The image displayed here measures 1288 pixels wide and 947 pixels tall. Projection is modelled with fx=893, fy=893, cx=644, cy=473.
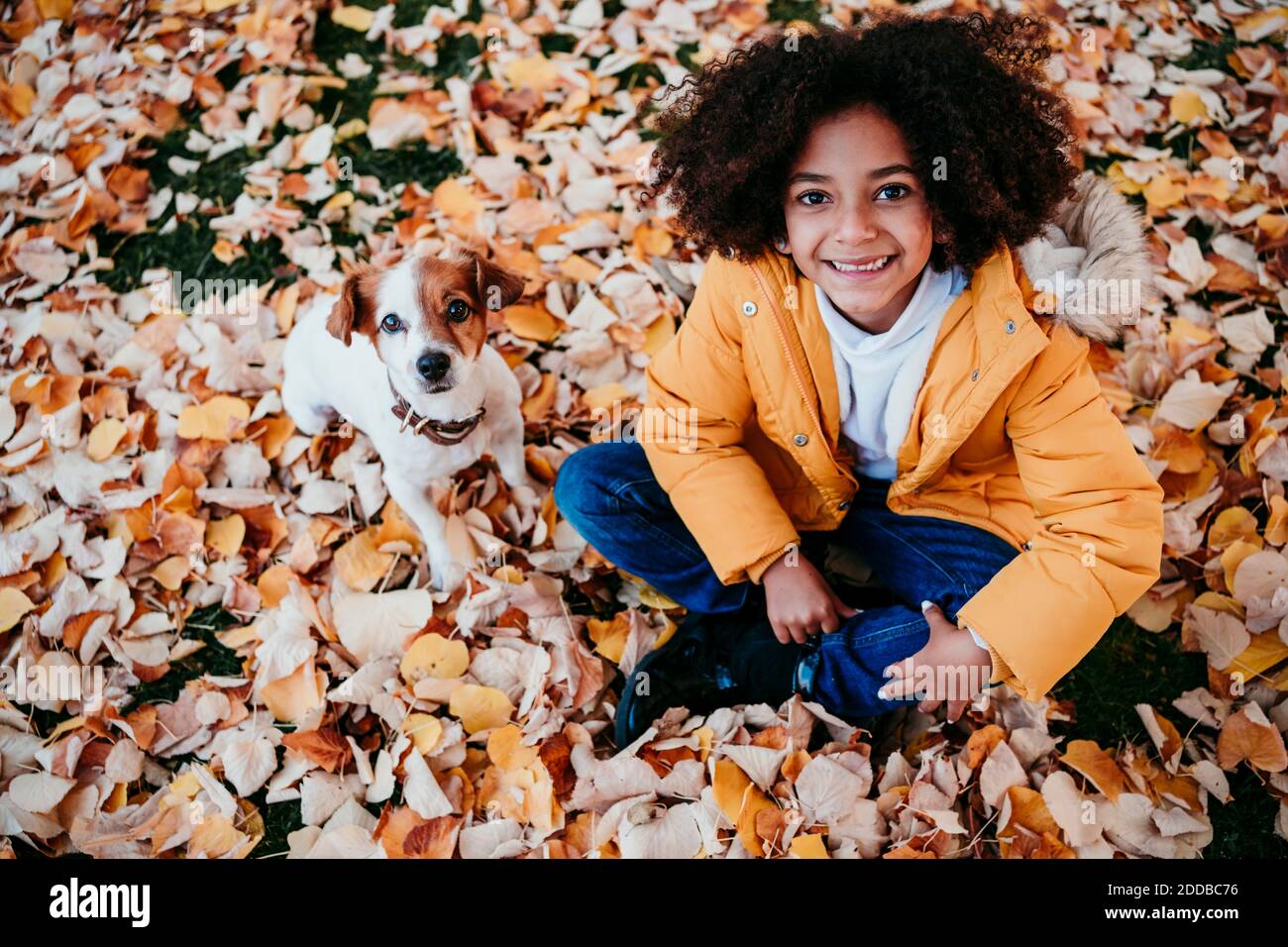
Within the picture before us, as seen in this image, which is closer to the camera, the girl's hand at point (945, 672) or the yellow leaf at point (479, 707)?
the girl's hand at point (945, 672)

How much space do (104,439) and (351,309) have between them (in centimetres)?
119

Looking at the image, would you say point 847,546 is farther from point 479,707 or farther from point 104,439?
point 104,439

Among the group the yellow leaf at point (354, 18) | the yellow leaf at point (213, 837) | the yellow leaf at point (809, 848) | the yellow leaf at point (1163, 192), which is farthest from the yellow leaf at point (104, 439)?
the yellow leaf at point (1163, 192)

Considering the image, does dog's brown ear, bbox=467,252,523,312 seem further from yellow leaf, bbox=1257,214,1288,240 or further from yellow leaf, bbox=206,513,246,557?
yellow leaf, bbox=1257,214,1288,240

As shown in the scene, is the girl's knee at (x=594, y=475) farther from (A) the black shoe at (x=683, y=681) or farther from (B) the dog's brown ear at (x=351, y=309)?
(B) the dog's brown ear at (x=351, y=309)

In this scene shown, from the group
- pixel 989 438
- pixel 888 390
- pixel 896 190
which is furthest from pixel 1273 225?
pixel 896 190

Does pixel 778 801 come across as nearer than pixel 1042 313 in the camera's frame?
No

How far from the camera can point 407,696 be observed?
2.23 m

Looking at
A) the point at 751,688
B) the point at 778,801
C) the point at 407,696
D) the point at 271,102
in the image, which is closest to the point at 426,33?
the point at 271,102

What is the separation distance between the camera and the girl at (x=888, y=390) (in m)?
1.67

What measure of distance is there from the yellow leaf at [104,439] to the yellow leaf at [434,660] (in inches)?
46.4
